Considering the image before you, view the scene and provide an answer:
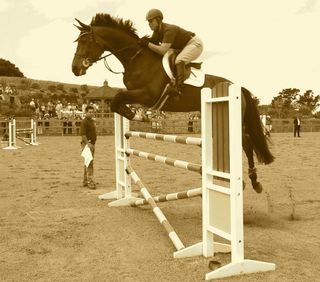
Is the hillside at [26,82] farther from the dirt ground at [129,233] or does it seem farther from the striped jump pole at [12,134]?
the dirt ground at [129,233]

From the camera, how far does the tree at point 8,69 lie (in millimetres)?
98312

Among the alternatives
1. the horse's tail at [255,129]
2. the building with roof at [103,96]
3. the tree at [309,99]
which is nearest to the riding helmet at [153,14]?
the horse's tail at [255,129]

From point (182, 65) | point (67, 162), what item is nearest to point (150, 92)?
point (182, 65)

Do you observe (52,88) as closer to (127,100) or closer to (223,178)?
(127,100)

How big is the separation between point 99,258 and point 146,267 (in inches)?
21.1

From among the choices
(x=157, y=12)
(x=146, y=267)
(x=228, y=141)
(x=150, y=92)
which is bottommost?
(x=146, y=267)

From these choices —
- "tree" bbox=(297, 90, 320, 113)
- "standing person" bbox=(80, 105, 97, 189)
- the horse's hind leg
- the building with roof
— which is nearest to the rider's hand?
the horse's hind leg

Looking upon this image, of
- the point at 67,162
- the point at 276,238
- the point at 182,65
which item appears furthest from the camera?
the point at 67,162

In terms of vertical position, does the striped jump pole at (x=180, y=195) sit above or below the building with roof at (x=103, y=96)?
below

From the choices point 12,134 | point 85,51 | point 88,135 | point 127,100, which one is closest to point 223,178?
point 127,100

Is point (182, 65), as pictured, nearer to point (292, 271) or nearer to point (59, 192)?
point (292, 271)

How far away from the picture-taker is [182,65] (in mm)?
6703

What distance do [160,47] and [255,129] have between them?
164cm

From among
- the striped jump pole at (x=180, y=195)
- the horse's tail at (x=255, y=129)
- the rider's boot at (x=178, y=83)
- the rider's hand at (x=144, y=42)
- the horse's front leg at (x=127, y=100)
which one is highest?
the rider's hand at (x=144, y=42)
